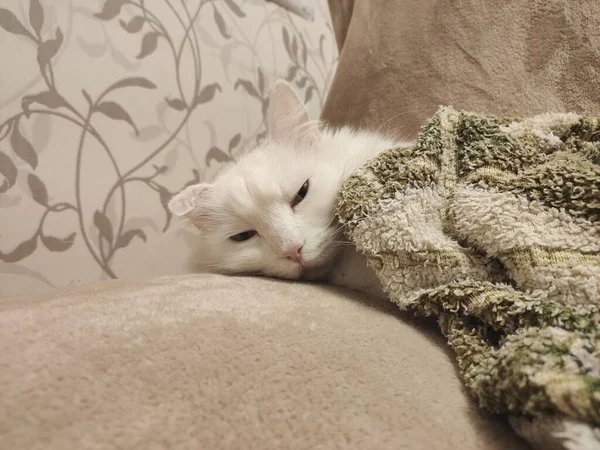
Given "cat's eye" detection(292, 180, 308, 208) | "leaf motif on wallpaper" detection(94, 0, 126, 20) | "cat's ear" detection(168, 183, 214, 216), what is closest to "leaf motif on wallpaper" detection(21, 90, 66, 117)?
"leaf motif on wallpaper" detection(94, 0, 126, 20)

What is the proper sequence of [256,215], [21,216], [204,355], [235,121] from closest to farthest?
[204,355], [256,215], [21,216], [235,121]

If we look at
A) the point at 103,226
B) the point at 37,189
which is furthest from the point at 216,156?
the point at 37,189

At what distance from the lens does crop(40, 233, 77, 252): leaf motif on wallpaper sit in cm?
121

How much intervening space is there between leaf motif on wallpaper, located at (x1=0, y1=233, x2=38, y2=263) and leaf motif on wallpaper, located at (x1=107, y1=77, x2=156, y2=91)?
47 centimetres

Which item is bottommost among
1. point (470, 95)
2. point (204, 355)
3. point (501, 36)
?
point (204, 355)

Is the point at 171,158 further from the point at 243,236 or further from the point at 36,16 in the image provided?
the point at 243,236

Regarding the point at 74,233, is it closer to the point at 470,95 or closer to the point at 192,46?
the point at 192,46

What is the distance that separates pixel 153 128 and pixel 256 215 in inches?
27.9

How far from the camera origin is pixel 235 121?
1.63 meters

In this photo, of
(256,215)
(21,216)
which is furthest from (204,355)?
(21,216)

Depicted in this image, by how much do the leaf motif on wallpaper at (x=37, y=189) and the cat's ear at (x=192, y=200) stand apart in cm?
47

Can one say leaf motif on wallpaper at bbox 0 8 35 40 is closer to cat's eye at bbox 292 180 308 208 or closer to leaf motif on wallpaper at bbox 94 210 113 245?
leaf motif on wallpaper at bbox 94 210 113 245

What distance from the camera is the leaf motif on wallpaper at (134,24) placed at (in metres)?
1.34

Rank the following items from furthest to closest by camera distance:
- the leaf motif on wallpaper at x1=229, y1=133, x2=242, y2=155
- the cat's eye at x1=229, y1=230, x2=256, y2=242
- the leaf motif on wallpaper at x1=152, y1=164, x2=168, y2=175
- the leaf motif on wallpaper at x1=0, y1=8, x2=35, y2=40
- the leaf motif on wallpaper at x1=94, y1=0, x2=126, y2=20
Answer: the leaf motif on wallpaper at x1=229, y1=133, x2=242, y2=155, the leaf motif on wallpaper at x1=152, y1=164, x2=168, y2=175, the leaf motif on wallpaper at x1=94, y1=0, x2=126, y2=20, the leaf motif on wallpaper at x1=0, y1=8, x2=35, y2=40, the cat's eye at x1=229, y1=230, x2=256, y2=242
